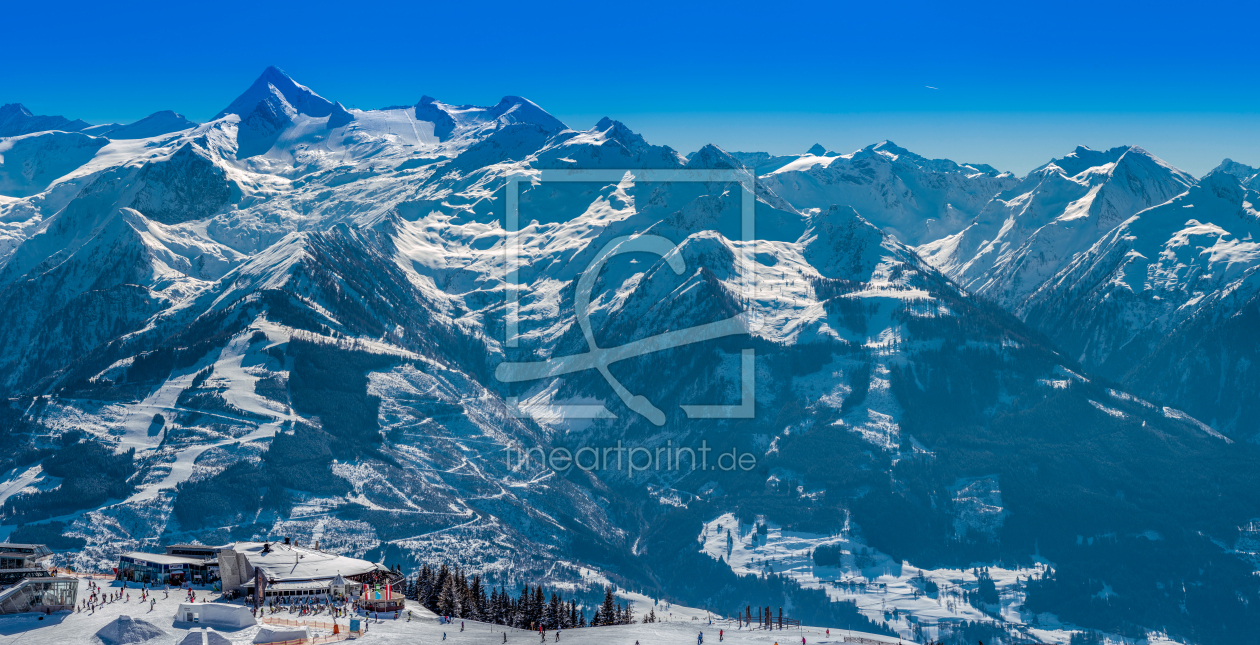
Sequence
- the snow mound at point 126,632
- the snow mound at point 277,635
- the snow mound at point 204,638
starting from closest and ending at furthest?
the snow mound at point 204,638, the snow mound at point 126,632, the snow mound at point 277,635

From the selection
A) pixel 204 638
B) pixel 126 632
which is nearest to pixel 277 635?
pixel 204 638

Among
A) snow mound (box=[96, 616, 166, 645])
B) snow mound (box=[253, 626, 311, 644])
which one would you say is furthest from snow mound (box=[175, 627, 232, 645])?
snow mound (box=[96, 616, 166, 645])

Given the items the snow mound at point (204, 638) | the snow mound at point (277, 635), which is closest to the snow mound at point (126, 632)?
the snow mound at point (204, 638)

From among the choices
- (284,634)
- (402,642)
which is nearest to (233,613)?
(284,634)

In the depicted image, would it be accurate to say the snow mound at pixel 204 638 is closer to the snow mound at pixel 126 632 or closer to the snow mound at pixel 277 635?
the snow mound at pixel 277 635

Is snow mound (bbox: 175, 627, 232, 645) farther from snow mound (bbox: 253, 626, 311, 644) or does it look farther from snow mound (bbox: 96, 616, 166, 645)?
snow mound (bbox: 96, 616, 166, 645)

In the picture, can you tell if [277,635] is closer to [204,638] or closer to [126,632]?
[204,638]

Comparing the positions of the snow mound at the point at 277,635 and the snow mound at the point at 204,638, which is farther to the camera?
the snow mound at the point at 277,635

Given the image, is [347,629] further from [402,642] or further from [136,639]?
[136,639]
